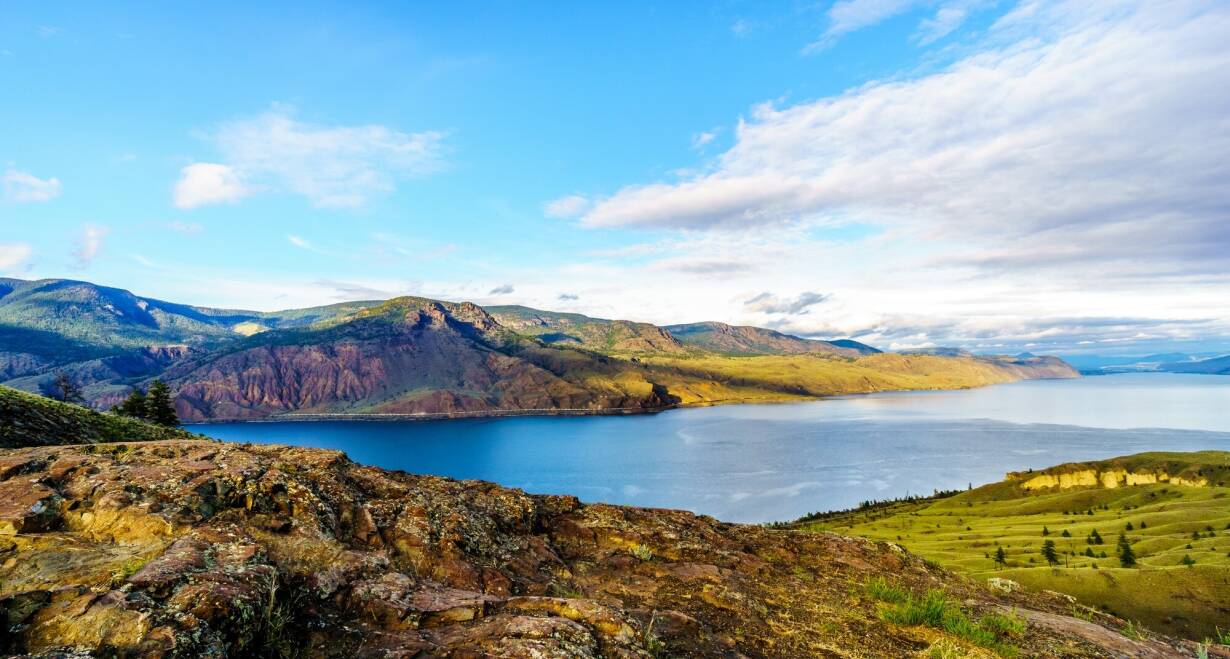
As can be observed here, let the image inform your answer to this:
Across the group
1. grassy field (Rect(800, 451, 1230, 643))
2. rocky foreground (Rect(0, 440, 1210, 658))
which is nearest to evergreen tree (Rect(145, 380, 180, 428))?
rocky foreground (Rect(0, 440, 1210, 658))

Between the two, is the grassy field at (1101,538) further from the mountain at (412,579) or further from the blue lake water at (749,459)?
the blue lake water at (749,459)

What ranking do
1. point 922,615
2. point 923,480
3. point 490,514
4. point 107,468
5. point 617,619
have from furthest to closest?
point 923,480
point 490,514
point 922,615
point 107,468
point 617,619

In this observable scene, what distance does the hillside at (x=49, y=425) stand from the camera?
12.5 m

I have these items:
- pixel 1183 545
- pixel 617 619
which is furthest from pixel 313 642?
pixel 1183 545

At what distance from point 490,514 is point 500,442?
18023cm

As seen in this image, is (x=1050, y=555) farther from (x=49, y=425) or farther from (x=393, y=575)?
(x=49, y=425)

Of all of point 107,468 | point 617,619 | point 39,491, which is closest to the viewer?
point 617,619

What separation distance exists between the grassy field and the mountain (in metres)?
7.69

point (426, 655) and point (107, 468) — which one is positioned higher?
point (107, 468)

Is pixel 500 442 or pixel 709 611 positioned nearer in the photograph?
pixel 709 611

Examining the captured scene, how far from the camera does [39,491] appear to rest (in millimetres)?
6898

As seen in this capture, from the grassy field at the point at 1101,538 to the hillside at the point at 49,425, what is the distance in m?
26.4

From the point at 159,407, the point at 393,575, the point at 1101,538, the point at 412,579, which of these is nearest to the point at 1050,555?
the point at 1101,538

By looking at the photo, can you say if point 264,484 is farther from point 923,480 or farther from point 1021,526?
point 923,480
